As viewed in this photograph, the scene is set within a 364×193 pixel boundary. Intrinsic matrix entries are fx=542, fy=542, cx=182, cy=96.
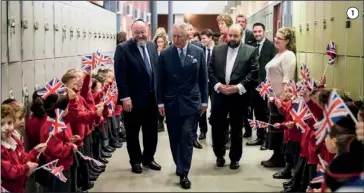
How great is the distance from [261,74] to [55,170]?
11.1ft

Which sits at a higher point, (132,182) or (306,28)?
(306,28)

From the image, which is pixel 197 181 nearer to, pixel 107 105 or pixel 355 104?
pixel 107 105

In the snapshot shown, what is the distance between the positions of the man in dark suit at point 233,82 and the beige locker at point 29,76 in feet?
5.62

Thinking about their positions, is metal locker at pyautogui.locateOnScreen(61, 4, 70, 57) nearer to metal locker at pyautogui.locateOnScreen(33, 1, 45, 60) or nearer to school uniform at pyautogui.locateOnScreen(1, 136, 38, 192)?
metal locker at pyautogui.locateOnScreen(33, 1, 45, 60)

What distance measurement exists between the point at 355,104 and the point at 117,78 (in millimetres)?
2187

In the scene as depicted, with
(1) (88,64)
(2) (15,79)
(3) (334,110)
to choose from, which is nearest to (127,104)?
(1) (88,64)

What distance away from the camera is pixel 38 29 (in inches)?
167

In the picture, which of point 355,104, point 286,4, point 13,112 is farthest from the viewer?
point 286,4

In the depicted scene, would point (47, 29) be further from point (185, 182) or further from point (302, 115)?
point (302, 115)

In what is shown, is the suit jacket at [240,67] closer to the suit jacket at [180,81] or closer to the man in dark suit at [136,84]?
the suit jacket at [180,81]


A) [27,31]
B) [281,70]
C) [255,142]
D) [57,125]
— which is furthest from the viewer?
[255,142]

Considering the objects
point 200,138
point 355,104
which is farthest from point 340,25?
point 200,138

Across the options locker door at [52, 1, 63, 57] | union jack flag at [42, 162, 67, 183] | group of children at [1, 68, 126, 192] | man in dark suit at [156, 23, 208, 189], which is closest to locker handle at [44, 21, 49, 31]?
locker door at [52, 1, 63, 57]

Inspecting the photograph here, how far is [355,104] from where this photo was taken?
3594 mm
